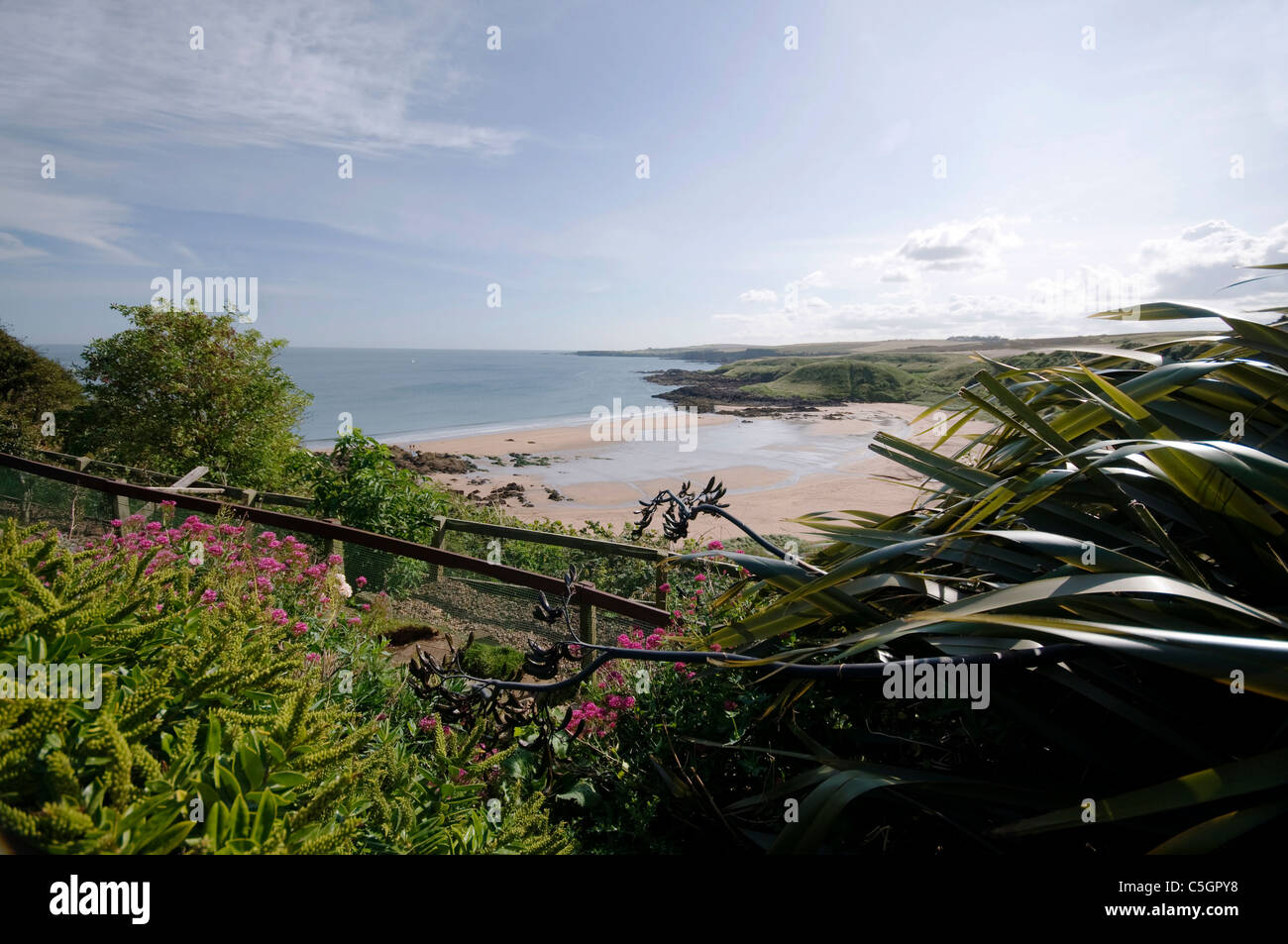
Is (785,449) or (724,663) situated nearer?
(724,663)

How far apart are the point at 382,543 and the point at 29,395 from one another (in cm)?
1506

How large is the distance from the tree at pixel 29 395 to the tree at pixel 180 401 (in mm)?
1896

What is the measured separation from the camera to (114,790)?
0.97 m

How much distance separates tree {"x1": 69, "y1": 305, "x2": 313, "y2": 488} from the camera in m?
12.1

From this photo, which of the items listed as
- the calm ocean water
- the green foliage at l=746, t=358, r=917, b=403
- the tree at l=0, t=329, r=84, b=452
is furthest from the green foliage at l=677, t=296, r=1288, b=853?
the green foliage at l=746, t=358, r=917, b=403

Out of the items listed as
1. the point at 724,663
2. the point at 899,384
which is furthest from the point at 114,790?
the point at 899,384

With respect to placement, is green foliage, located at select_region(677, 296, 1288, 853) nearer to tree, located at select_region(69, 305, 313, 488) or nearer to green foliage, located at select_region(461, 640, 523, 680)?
green foliage, located at select_region(461, 640, 523, 680)

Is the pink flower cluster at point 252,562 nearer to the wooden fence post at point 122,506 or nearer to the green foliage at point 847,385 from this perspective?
the wooden fence post at point 122,506

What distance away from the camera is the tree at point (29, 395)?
13484mm

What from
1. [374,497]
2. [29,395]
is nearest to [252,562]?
[374,497]

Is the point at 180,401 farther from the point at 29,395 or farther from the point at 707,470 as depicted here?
the point at 707,470

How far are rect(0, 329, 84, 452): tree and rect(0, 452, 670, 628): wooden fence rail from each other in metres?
7.62
